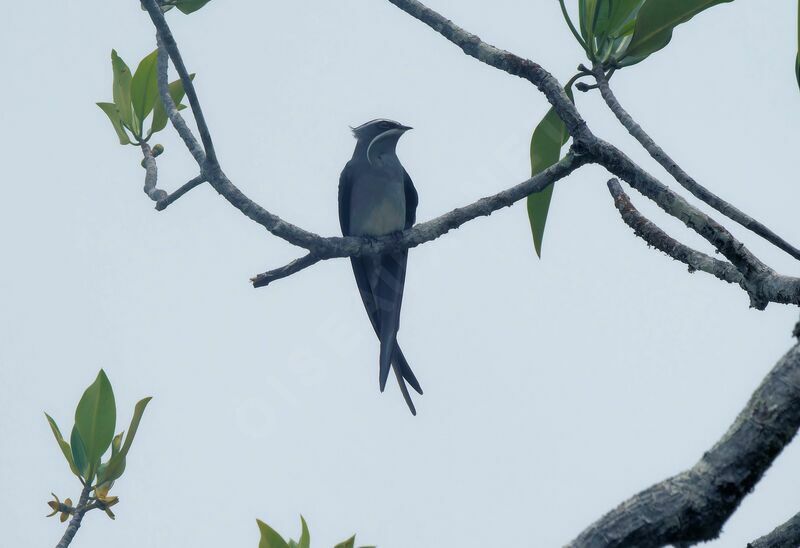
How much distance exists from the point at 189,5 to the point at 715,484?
4334mm

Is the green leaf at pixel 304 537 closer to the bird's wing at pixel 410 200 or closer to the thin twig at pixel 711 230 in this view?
the thin twig at pixel 711 230

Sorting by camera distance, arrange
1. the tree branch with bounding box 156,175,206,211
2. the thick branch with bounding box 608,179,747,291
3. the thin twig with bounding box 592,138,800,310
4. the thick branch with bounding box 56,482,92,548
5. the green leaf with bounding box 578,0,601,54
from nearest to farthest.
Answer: the thin twig with bounding box 592,138,800,310 < the thick branch with bounding box 608,179,747,291 < the thick branch with bounding box 56,482,92,548 < the green leaf with bounding box 578,0,601,54 < the tree branch with bounding box 156,175,206,211

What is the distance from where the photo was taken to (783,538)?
7.57ft

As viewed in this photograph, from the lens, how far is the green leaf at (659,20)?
13.9ft

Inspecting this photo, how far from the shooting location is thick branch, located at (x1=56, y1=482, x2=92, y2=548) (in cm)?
392

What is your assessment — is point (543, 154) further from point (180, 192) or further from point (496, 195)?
point (180, 192)

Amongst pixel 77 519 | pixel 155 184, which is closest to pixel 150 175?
pixel 155 184

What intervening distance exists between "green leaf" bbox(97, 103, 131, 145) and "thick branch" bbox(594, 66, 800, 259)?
2788mm

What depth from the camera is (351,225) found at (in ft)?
27.9

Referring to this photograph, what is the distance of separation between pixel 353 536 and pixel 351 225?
4.70 meters

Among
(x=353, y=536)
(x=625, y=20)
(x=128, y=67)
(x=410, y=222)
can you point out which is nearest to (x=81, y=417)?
(x=353, y=536)

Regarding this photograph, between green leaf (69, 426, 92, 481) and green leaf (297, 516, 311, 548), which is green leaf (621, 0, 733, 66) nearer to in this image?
green leaf (297, 516, 311, 548)

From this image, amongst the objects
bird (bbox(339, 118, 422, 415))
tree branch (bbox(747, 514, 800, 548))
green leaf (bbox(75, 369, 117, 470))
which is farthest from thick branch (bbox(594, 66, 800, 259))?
bird (bbox(339, 118, 422, 415))

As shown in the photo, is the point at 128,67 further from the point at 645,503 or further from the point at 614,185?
the point at 645,503
